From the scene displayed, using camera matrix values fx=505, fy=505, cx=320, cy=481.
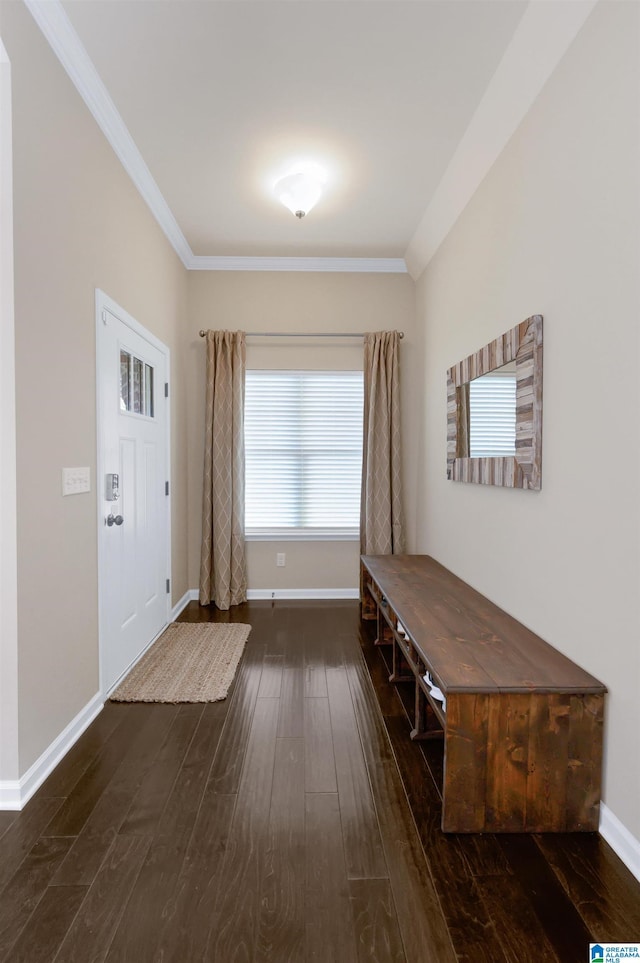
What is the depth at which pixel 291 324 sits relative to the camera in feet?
13.8

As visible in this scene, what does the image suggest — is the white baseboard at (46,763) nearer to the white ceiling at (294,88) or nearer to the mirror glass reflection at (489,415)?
the mirror glass reflection at (489,415)

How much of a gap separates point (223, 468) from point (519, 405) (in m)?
2.51

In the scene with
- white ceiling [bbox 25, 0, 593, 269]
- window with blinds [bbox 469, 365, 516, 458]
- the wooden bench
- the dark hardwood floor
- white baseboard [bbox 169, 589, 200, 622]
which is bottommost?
the dark hardwood floor

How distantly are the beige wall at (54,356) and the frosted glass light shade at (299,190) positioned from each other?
3.06 feet

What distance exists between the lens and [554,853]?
1526 mm

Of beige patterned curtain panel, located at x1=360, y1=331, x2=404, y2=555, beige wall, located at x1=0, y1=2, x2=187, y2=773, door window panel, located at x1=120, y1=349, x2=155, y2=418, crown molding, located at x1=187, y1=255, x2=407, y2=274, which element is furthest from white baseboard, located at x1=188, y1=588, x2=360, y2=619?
crown molding, located at x1=187, y1=255, x2=407, y2=274

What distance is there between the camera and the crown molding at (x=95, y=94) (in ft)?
6.15

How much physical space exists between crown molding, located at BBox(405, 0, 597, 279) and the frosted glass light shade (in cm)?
78

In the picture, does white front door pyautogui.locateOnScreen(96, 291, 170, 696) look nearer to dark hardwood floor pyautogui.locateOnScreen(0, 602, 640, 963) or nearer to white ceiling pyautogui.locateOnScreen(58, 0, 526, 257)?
dark hardwood floor pyautogui.locateOnScreen(0, 602, 640, 963)

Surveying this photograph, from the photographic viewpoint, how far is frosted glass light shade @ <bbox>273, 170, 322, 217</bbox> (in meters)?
2.97

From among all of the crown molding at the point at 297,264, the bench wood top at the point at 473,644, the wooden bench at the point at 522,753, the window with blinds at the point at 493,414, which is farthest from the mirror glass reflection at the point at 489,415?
the crown molding at the point at 297,264

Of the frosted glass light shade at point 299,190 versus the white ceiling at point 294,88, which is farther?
the frosted glass light shade at point 299,190

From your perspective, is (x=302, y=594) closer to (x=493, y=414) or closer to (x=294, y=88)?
(x=493, y=414)

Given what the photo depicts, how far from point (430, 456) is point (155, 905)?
3.07m
